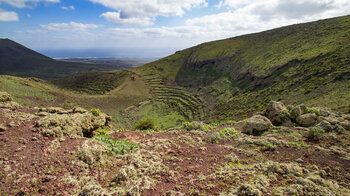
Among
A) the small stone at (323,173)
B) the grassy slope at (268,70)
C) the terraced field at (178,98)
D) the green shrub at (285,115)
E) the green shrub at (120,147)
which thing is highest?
the grassy slope at (268,70)

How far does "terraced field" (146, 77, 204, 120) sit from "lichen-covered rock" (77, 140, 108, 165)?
173ft

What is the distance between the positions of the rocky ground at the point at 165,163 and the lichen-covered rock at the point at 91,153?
0.05 metres

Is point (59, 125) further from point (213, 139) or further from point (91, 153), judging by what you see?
point (213, 139)

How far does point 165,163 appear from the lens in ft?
30.9

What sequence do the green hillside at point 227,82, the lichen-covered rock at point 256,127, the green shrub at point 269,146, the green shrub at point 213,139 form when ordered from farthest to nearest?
the green hillside at point 227,82 → the lichen-covered rock at point 256,127 → the green shrub at point 213,139 → the green shrub at point 269,146

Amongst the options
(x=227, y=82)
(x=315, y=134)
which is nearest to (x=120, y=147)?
(x=315, y=134)

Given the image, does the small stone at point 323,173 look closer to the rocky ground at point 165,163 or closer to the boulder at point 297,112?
the rocky ground at point 165,163

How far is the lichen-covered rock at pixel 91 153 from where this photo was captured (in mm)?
8336

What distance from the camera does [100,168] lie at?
8219 mm

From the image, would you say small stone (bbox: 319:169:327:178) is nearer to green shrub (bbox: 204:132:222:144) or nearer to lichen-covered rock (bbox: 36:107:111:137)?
green shrub (bbox: 204:132:222:144)


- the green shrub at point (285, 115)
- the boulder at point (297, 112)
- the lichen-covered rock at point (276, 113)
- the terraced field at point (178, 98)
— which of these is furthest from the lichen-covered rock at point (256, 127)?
the terraced field at point (178, 98)

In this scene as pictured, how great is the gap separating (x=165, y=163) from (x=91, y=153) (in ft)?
13.5

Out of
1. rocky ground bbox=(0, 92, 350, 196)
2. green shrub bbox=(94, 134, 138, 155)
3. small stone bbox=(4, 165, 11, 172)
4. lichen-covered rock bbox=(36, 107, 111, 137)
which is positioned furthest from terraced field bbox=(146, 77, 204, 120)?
small stone bbox=(4, 165, 11, 172)

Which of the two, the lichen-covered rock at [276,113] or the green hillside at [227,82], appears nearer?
the lichen-covered rock at [276,113]
